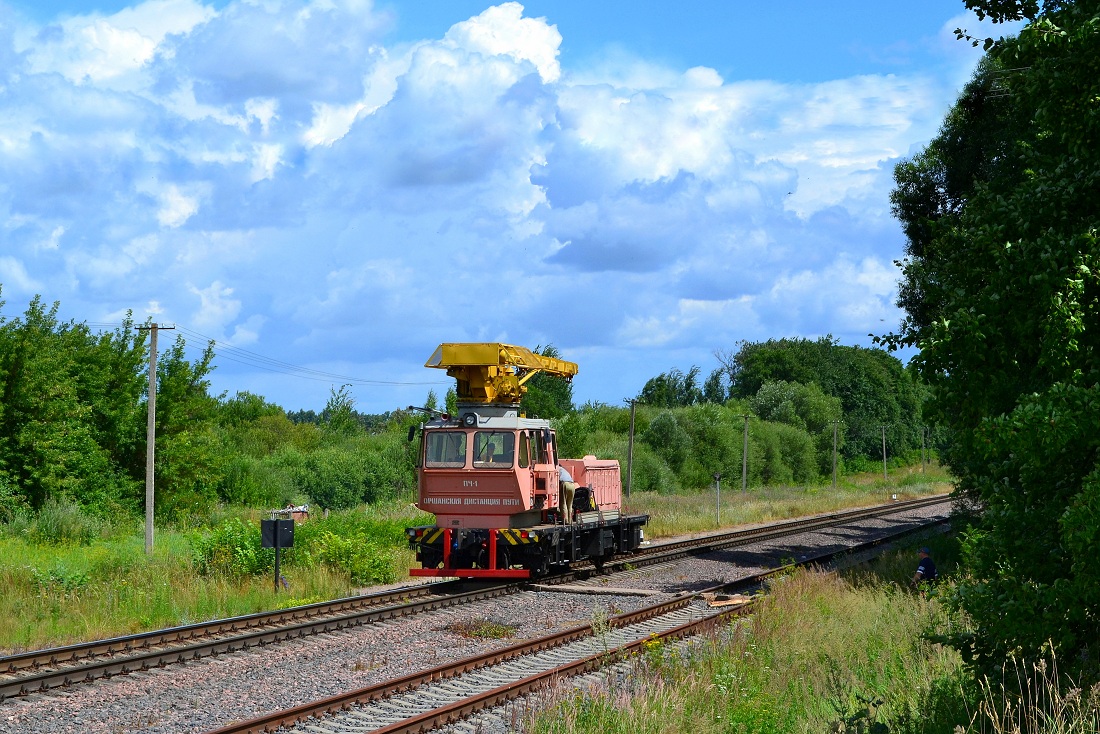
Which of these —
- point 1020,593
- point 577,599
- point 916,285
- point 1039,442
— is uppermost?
point 916,285

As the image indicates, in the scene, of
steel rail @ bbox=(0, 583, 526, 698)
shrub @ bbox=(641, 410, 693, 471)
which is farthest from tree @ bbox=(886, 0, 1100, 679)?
shrub @ bbox=(641, 410, 693, 471)

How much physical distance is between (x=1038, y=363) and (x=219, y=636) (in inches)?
421

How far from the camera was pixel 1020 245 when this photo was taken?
23.3ft

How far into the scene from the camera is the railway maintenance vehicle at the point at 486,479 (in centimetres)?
1927

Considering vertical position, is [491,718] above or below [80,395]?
below

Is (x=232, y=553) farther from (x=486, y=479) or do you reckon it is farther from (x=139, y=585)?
(x=486, y=479)

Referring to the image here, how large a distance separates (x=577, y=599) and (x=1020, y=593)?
1165 centimetres

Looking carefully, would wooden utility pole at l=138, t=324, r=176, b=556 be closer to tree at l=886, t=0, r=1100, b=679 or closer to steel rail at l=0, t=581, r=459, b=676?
steel rail at l=0, t=581, r=459, b=676

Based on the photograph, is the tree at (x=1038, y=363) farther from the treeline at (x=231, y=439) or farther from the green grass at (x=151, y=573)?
the green grass at (x=151, y=573)

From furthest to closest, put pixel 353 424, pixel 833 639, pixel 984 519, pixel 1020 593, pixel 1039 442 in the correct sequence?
1. pixel 353 424
2. pixel 833 639
3. pixel 984 519
4. pixel 1020 593
5. pixel 1039 442

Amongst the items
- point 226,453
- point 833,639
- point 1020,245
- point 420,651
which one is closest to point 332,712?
point 420,651

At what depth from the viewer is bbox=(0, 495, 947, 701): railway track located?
36.8 ft

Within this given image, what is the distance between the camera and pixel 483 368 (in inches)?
779

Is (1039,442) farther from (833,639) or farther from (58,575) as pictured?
(58,575)
